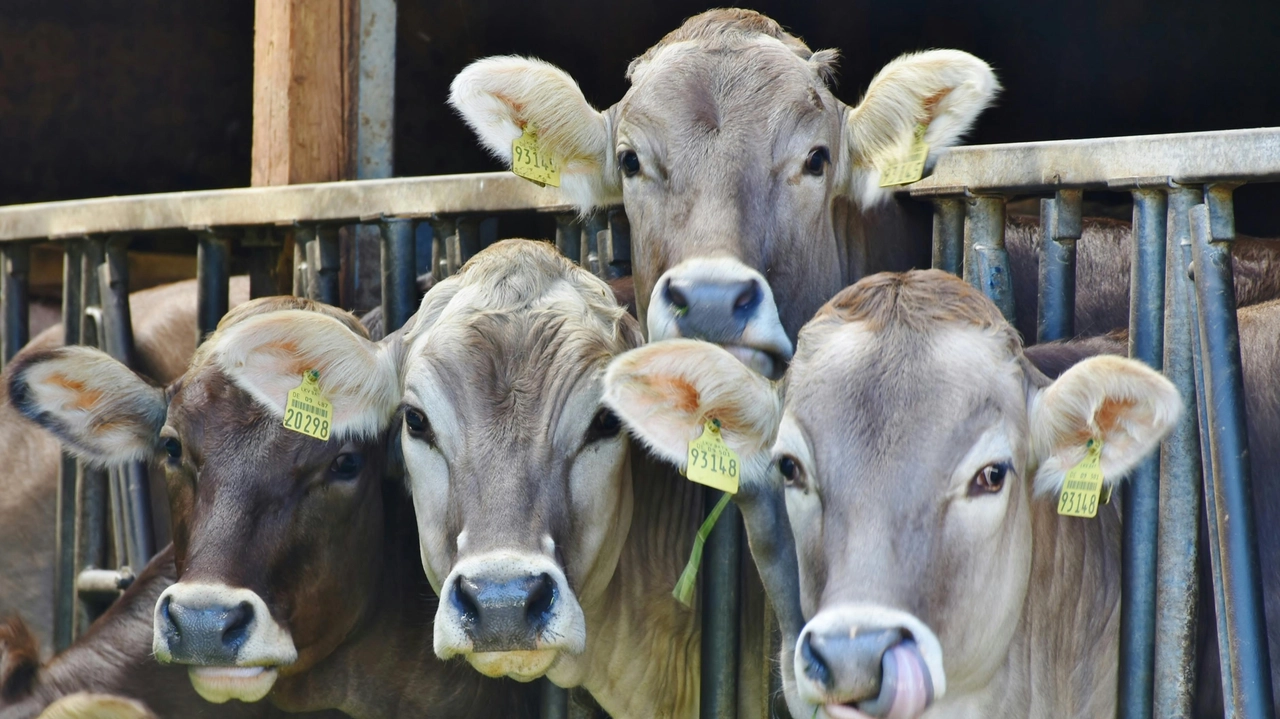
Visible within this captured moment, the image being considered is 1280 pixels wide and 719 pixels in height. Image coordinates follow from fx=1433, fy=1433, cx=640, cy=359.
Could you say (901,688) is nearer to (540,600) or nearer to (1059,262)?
(540,600)

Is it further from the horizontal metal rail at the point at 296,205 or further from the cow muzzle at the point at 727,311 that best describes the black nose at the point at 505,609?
the horizontal metal rail at the point at 296,205

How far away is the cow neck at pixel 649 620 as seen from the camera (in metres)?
4.06

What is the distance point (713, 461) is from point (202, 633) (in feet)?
4.64

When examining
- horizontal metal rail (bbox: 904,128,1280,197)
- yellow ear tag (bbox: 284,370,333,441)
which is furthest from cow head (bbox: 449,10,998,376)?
yellow ear tag (bbox: 284,370,333,441)

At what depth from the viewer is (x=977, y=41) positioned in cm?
912

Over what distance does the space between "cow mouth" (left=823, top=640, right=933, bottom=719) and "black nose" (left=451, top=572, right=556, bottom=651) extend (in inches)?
33.2

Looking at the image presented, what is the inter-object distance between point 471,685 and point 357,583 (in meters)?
0.54

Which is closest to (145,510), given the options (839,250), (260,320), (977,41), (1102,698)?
(260,320)

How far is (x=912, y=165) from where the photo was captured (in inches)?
160

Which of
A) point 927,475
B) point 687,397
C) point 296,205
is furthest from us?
point 296,205

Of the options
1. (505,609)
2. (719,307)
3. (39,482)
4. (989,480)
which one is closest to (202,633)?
(505,609)

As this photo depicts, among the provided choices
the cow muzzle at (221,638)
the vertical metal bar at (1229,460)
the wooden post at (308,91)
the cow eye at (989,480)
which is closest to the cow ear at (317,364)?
the cow muzzle at (221,638)

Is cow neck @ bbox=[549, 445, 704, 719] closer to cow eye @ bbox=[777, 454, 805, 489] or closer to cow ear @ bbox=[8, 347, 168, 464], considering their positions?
cow eye @ bbox=[777, 454, 805, 489]

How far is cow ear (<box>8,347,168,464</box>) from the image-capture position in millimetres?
4453
